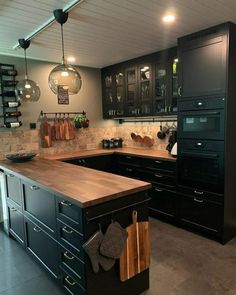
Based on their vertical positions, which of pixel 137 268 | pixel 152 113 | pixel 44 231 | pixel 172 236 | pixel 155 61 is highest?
pixel 155 61

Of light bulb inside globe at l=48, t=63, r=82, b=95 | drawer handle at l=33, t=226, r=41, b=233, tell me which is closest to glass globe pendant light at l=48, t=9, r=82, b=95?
light bulb inside globe at l=48, t=63, r=82, b=95

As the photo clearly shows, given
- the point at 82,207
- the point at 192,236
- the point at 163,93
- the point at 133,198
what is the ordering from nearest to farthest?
1. the point at 82,207
2. the point at 133,198
3. the point at 192,236
4. the point at 163,93

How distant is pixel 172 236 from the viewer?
9.87 feet

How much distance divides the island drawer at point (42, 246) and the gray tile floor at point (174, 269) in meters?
0.17

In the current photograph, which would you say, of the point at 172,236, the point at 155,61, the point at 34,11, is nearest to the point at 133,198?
the point at 172,236

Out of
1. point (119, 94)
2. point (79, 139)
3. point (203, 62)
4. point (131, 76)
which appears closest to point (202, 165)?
point (203, 62)

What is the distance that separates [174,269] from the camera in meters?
2.34

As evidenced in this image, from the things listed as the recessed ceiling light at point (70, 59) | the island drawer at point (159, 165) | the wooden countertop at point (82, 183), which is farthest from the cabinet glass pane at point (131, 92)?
the wooden countertop at point (82, 183)

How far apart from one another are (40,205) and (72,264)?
0.64 meters

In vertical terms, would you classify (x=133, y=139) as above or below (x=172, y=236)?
above

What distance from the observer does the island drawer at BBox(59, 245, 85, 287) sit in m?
1.69

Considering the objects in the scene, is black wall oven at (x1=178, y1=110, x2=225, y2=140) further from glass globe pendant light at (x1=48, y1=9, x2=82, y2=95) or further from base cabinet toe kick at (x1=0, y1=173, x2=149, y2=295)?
glass globe pendant light at (x1=48, y1=9, x2=82, y2=95)

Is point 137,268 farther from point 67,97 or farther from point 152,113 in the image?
point 67,97

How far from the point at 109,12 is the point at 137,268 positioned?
7.40 feet
